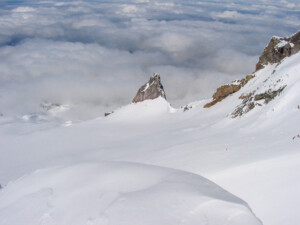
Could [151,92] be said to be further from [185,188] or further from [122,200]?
[122,200]

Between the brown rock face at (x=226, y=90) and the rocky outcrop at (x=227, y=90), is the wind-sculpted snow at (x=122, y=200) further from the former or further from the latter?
the brown rock face at (x=226, y=90)

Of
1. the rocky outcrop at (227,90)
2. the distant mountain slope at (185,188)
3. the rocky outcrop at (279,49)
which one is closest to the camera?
the distant mountain slope at (185,188)

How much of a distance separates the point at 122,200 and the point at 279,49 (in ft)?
134

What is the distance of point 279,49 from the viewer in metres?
39.5

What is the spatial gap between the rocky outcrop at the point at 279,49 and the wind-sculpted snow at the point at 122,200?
115 feet

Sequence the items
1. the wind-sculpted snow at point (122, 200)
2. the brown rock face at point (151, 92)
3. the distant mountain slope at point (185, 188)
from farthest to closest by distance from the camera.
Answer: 1. the brown rock face at point (151, 92)
2. the distant mountain slope at point (185, 188)
3. the wind-sculpted snow at point (122, 200)

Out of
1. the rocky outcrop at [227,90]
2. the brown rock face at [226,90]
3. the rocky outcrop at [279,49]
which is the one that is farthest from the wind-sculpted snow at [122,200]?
the rocky outcrop at [279,49]

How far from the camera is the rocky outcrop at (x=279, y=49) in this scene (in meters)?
37.0

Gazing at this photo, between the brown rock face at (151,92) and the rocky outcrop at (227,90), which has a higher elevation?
the rocky outcrop at (227,90)

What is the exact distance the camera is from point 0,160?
115 feet

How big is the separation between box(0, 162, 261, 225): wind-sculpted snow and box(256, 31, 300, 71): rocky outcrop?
35.2m

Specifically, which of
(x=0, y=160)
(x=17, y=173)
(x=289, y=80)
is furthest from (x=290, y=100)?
(x=0, y=160)

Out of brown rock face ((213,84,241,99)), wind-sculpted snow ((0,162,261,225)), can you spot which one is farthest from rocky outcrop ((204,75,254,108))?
wind-sculpted snow ((0,162,261,225))

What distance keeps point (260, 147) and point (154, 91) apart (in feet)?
160
